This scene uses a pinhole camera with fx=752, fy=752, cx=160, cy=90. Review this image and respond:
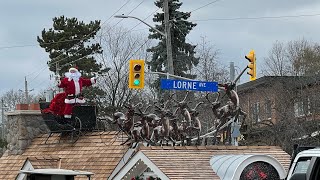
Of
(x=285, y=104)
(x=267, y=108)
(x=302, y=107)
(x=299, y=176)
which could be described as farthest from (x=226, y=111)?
(x=267, y=108)

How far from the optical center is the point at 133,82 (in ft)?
83.7

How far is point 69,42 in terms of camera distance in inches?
2172

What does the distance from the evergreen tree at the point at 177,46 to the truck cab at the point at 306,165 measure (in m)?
30.3

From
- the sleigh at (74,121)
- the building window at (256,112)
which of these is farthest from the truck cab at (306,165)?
the building window at (256,112)

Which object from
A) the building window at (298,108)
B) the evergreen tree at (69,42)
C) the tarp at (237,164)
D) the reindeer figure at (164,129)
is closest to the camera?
the tarp at (237,164)

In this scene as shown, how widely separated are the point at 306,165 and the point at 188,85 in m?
14.7

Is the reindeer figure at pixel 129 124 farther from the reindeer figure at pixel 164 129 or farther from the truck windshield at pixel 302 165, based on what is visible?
the truck windshield at pixel 302 165

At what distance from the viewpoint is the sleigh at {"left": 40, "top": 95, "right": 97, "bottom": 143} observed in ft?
77.0

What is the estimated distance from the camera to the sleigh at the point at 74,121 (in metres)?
23.5

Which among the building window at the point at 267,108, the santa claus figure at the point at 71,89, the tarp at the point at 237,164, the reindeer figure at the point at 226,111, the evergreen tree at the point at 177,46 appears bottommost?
the tarp at the point at 237,164

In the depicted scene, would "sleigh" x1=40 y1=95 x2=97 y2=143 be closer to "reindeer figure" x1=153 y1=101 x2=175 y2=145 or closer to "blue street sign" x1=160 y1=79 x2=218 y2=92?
"blue street sign" x1=160 y1=79 x2=218 y2=92

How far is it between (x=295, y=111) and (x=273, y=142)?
21.2 ft

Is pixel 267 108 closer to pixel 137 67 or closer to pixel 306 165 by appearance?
pixel 137 67

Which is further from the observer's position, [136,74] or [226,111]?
[136,74]
